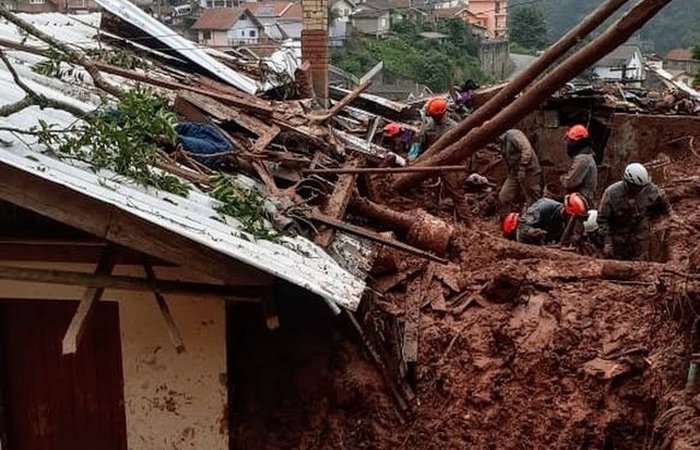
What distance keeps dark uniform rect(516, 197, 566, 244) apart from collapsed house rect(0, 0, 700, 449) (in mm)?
1528

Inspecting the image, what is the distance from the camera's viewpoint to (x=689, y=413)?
489cm

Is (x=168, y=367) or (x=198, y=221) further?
(x=168, y=367)

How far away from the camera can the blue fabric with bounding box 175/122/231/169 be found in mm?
6574

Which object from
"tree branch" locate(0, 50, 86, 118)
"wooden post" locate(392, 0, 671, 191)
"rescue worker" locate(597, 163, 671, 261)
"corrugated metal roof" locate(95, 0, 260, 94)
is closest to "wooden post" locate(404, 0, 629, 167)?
"wooden post" locate(392, 0, 671, 191)

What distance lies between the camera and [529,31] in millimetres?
55312

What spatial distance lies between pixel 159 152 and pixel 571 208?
16.8ft

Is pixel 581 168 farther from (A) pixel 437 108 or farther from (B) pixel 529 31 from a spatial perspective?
(B) pixel 529 31

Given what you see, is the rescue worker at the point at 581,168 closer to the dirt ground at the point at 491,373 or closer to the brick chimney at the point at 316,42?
the dirt ground at the point at 491,373

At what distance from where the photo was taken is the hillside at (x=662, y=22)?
63594 millimetres

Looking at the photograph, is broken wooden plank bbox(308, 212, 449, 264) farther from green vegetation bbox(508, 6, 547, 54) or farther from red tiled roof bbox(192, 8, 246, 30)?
green vegetation bbox(508, 6, 547, 54)

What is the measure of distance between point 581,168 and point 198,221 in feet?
21.3

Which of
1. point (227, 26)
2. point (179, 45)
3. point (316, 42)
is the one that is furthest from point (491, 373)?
point (227, 26)

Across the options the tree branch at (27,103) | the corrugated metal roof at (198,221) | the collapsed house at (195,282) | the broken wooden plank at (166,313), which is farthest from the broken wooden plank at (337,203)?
the tree branch at (27,103)

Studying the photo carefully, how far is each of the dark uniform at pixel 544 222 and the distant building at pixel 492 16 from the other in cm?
4610
